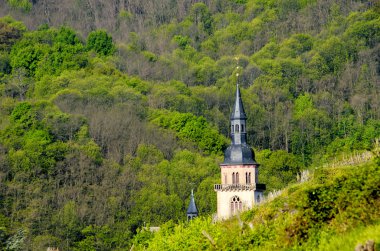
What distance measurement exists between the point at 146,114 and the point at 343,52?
24.5m

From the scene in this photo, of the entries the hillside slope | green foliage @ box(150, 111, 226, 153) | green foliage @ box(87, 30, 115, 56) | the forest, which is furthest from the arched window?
green foliage @ box(87, 30, 115, 56)

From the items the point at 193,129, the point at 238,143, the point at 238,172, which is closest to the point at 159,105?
the point at 193,129

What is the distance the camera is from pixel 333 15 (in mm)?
153375

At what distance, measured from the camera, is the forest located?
94.8m

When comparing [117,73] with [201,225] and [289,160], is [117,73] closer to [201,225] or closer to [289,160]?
[289,160]

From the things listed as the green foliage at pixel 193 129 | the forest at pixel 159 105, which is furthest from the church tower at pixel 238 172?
the green foliage at pixel 193 129

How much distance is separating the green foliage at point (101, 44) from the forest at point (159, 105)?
0.54 ft

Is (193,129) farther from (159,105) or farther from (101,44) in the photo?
(101,44)

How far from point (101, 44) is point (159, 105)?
909 inches

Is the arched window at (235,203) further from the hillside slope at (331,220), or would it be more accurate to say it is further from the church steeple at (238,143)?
the hillside slope at (331,220)

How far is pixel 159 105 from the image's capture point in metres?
130

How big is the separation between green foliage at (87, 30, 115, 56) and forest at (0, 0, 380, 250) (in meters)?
0.17

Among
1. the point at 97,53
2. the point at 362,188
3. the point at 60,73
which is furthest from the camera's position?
the point at 97,53

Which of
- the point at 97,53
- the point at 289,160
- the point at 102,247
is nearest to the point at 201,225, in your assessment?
the point at 102,247
